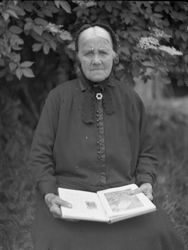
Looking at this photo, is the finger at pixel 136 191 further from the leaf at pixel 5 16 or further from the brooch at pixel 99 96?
the leaf at pixel 5 16

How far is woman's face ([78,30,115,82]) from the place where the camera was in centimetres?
234

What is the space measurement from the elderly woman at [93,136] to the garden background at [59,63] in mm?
369

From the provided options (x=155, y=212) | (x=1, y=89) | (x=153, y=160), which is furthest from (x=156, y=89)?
(x=155, y=212)

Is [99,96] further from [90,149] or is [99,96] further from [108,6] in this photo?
[108,6]

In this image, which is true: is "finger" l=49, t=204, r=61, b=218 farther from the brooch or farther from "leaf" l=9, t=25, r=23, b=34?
"leaf" l=9, t=25, r=23, b=34

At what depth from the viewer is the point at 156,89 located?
18.0 ft

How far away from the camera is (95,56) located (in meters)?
2.34

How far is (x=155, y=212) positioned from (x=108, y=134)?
0.49m

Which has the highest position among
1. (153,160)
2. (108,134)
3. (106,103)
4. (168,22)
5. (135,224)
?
(168,22)

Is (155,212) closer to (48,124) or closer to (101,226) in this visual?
(101,226)

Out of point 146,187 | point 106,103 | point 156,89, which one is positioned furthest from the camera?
point 156,89

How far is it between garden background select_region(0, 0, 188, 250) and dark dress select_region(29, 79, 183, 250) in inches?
14.2

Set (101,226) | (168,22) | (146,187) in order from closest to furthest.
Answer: (101,226), (146,187), (168,22)

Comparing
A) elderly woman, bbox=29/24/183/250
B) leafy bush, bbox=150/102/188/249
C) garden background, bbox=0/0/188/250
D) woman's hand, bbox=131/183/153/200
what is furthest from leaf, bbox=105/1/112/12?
leafy bush, bbox=150/102/188/249
